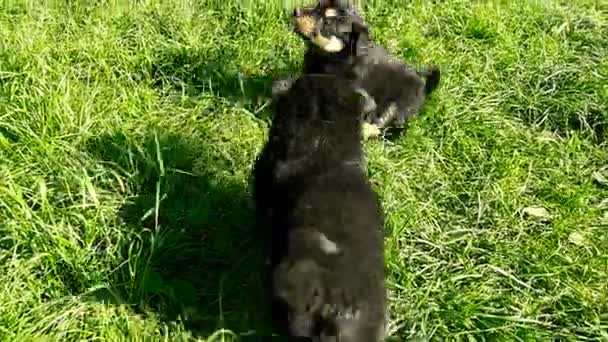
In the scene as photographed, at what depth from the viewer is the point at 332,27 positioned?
13.4 ft

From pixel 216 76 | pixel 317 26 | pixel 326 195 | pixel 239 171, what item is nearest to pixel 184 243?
pixel 239 171

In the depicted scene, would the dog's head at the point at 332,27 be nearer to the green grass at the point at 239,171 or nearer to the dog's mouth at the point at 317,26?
the dog's mouth at the point at 317,26

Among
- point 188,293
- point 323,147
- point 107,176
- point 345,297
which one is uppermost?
point 323,147

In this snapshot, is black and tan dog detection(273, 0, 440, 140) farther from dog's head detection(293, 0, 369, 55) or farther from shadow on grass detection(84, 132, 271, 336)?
shadow on grass detection(84, 132, 271, 336)

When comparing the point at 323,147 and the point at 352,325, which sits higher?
the point at 323,147

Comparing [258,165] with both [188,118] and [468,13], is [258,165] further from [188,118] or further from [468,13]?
[468,13]

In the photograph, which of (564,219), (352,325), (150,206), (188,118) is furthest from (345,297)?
(188,118)

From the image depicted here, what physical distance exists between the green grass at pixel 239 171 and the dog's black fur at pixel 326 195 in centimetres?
53

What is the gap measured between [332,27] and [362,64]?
35 cm

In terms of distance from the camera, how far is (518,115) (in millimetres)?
4641

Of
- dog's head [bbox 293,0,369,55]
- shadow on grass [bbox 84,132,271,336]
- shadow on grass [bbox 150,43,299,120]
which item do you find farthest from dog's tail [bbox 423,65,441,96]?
shadow on grass [bbox 84,132,271,336]

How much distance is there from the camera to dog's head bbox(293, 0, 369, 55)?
402 cm

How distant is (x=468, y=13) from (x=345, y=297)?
10.9ft

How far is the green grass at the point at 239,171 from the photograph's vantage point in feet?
10.8
